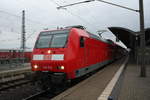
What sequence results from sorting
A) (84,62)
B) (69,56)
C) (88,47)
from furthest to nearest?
(88,47), (84,62), (69,56)

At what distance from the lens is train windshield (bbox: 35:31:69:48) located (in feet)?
32.2

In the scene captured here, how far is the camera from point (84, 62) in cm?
1089

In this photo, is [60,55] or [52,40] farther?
[52,40]

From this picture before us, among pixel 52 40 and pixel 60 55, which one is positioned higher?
pixel 52 40

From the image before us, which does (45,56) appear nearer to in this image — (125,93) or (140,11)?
(125,93)

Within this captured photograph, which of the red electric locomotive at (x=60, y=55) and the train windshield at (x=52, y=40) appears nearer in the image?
the red electric locomotive at (x=60, y=55)

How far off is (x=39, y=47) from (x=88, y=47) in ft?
9.81

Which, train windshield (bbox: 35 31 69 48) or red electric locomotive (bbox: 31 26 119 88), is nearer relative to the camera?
red electric locomotive (bbox: 31 26 119 88)

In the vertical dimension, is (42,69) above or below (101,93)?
above

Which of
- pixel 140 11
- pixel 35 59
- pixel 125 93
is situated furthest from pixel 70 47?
pixel 140 11

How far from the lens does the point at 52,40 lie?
1017cm

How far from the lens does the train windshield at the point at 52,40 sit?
32.2ft

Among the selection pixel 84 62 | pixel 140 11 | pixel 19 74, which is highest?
pixel 140 11

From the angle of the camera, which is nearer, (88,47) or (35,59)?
(35,59)
